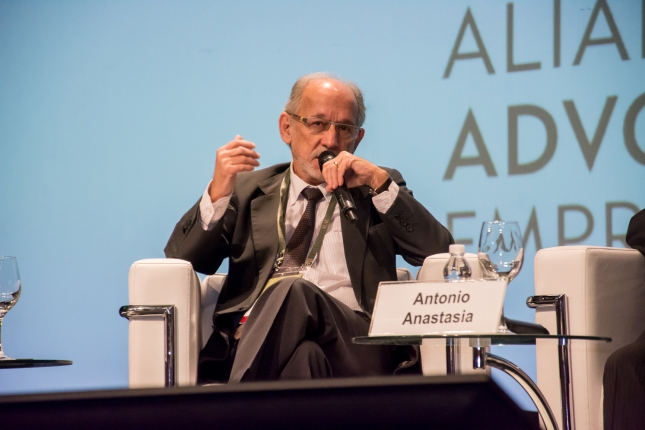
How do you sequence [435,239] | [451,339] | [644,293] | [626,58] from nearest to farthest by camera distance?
[451,339], [644,293], [435,239], [626,58]

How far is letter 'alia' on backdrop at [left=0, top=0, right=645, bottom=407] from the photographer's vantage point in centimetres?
280

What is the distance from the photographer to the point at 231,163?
236 cm

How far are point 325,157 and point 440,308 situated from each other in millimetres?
1093

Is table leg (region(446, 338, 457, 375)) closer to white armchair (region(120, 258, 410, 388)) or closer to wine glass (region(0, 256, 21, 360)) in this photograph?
white armchair (region(120, 258, 410, 388))

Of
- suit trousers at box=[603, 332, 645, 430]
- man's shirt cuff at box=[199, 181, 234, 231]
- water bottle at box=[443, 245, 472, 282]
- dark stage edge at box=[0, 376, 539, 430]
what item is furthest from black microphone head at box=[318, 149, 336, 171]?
dark stage edge at box=[0, 376, 539, 430]

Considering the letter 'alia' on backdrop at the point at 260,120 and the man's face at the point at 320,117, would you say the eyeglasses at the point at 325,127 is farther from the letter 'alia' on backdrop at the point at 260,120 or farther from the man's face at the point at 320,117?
the letter 'alia' on backdrop at the point at 260,120

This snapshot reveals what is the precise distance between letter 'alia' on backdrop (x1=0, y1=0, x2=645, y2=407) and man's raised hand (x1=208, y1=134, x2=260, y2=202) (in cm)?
72

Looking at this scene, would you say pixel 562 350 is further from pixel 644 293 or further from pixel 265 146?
pixel 265 146

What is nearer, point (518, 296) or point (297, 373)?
point (297, 373)

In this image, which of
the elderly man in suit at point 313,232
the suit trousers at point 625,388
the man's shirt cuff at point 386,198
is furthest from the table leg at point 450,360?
the man's shirt cuff at point 386,198

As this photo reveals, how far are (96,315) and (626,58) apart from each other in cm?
215

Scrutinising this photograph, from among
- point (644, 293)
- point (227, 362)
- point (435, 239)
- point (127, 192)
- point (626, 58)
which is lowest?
point (227, 362)

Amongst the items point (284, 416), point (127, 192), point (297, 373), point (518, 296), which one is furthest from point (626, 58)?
point (284, 416)

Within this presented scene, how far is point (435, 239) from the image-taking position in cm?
241
